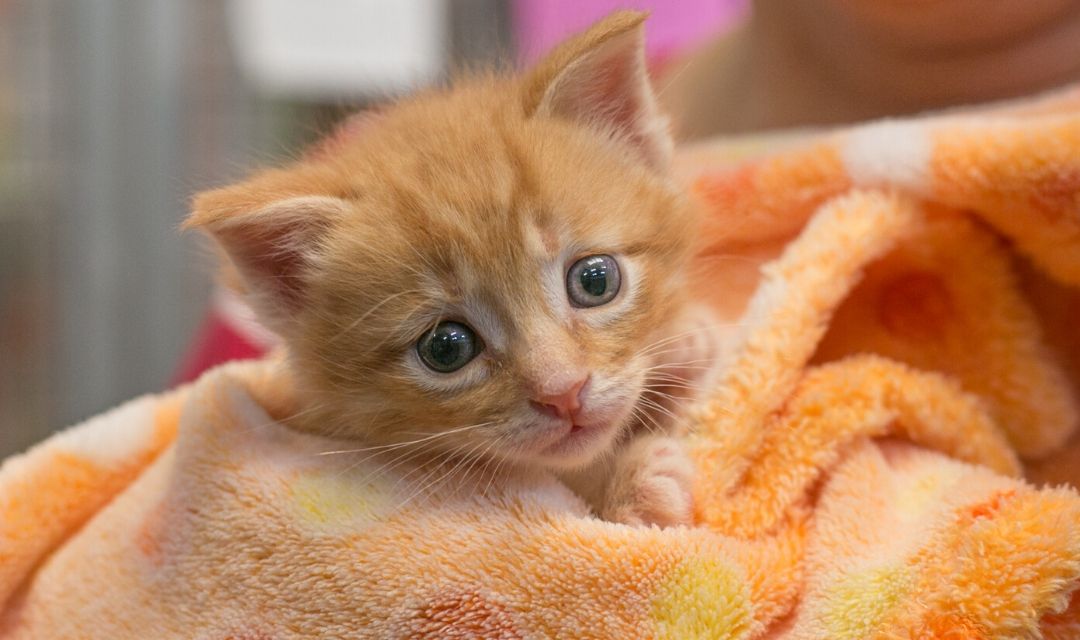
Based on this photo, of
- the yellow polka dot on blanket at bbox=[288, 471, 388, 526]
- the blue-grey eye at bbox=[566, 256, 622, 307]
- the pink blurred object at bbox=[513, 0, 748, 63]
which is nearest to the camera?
the yellow polka dot on blanket at bbox=[288, 471, 388, 526]

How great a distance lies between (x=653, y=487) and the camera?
2.79 feet

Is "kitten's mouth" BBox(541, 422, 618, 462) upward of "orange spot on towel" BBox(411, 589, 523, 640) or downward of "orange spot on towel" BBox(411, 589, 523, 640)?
upward

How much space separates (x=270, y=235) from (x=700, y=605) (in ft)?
1.91

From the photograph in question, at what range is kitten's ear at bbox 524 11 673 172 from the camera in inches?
37.3

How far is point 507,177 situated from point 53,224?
2137 millimetres

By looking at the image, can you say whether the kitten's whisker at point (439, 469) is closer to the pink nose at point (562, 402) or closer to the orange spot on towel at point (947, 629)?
the pink nose at point (562, 402)

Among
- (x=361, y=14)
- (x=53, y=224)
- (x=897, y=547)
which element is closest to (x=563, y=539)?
(x=897, y=547)

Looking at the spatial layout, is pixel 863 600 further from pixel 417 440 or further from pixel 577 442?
pixel 417 440

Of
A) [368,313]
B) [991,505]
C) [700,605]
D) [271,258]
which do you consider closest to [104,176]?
[271,258]

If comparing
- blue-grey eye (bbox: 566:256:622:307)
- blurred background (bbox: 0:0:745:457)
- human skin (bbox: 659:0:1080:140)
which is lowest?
blurred background (bbox: 0:0:745:457)

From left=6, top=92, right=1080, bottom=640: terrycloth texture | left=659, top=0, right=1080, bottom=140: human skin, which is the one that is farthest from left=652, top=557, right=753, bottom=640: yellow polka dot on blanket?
left=659, top=0, right=1080, bottom=140: human skin

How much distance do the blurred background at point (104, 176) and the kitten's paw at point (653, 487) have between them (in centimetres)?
170

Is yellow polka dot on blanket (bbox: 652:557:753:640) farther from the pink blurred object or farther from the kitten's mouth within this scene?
the pink blurred object

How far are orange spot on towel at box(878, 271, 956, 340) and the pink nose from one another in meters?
0.41
